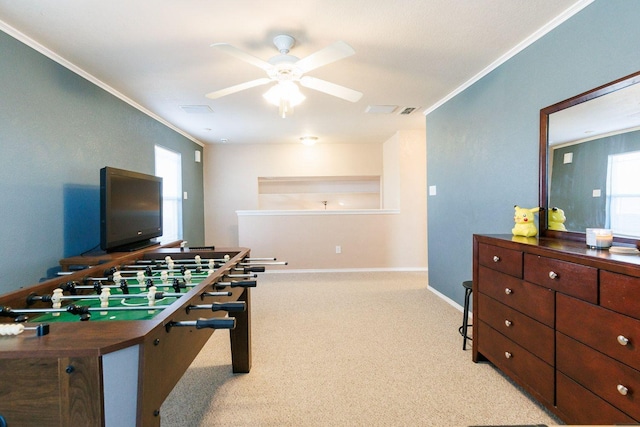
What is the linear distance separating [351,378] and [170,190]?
367 centimetres

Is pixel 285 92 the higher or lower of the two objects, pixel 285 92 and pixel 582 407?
the higher

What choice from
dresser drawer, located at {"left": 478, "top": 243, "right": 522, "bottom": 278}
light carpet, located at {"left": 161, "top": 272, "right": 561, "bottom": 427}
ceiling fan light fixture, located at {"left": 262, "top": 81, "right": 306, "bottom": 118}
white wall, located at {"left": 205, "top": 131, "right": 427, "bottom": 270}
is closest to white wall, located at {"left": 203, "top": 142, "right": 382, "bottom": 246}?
white wall, located at {"left": 205, "top": 131, "right": 427, "bottom": 270}

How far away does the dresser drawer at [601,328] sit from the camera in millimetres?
1105

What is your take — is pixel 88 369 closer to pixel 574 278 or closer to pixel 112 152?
pixel 574 278

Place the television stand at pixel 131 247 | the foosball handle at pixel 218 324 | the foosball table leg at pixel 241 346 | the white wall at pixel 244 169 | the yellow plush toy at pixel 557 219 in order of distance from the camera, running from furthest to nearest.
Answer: the white wall at pixel 244 169 → the television stand at pixel 131 247 → the foosball table leg at pixel 241 346 → the yellow plush toy at pixel 557 219 → the foosball handle at pixel 218 324

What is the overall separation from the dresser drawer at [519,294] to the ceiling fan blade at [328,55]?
1.63 meters

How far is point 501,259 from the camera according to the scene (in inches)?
71.7

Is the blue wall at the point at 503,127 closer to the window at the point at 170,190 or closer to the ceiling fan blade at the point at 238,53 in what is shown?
the ceiling fan blade at the point at 238,53

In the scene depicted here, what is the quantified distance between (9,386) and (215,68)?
2364mm

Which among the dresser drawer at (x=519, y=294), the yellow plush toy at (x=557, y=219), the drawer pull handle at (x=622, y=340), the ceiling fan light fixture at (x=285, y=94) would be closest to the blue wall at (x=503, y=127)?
the yellow plush toy at (x=557, y=219)

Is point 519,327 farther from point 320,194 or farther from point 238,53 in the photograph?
point 320,194

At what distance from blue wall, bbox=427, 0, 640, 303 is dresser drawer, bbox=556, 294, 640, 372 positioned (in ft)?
3.06

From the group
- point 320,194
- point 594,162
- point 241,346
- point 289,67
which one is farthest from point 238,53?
point 320,194

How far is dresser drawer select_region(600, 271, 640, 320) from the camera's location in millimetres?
1090
